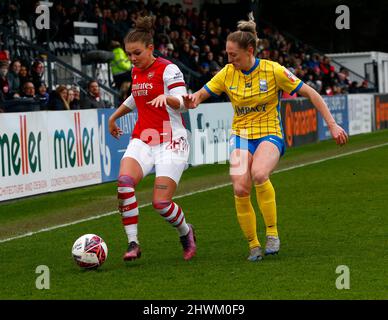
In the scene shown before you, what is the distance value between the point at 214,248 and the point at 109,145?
8.44 meters

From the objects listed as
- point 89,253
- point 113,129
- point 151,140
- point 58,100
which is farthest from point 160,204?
point 58,100

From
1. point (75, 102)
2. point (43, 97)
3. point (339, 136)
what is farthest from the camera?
point (43, 97)

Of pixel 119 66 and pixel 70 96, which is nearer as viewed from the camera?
pixel 70 96

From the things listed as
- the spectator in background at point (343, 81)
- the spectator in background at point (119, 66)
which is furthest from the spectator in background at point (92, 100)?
the spectator in background at point (343, 81)

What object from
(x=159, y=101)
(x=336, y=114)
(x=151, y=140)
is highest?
(x=159, y=101)

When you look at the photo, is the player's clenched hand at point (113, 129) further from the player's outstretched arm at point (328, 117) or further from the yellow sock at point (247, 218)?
the player's outstretched arm at point (328, 117)

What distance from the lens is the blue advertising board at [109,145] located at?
18.0 meters

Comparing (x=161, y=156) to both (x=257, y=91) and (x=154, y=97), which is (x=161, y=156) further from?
(x=257, y=91)

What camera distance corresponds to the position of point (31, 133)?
51.3ft

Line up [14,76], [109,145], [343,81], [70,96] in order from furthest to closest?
[343,81]
[14,76]
[70,96]
[109,145]

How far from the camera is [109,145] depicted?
60.0 ft

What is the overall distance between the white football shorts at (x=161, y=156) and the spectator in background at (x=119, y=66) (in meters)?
16.2

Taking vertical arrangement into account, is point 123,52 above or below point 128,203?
above
